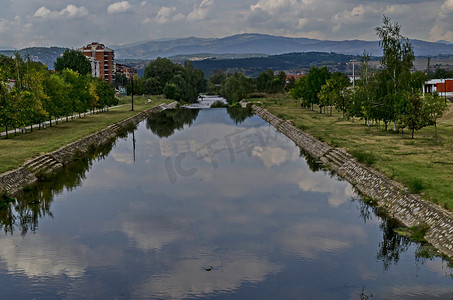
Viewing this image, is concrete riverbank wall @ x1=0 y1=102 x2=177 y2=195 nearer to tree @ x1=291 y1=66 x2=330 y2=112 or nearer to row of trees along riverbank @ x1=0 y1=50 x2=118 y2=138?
row of trees along riverbank @ x1=0 y1=50 x2=118 y2=138

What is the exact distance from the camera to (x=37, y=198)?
32.0 m

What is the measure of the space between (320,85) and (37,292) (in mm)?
79126

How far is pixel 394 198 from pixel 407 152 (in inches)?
523

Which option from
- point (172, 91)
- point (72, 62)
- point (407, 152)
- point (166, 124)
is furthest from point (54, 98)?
point (172, 91)

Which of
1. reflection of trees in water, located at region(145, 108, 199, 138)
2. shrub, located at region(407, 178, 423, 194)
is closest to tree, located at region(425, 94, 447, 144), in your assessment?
shrub, located at region(407, 178, 423, 194)

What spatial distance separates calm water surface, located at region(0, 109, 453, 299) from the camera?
18.7 metres

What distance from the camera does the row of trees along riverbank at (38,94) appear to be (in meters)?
49.4

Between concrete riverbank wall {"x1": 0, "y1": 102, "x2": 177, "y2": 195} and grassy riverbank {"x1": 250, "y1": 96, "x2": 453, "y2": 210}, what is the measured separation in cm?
2271

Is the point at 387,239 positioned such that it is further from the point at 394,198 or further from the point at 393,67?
the point at 393,67

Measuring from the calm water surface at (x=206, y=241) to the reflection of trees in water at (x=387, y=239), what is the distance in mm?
81

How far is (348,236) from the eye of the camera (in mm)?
24609

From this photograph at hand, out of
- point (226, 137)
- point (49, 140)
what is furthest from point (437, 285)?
point (226, 137)

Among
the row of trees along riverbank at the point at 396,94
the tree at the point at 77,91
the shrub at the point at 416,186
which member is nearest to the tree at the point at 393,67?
the row of trees along riverbank at the point at 396,94

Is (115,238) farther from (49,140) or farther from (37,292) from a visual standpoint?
(49,140)
